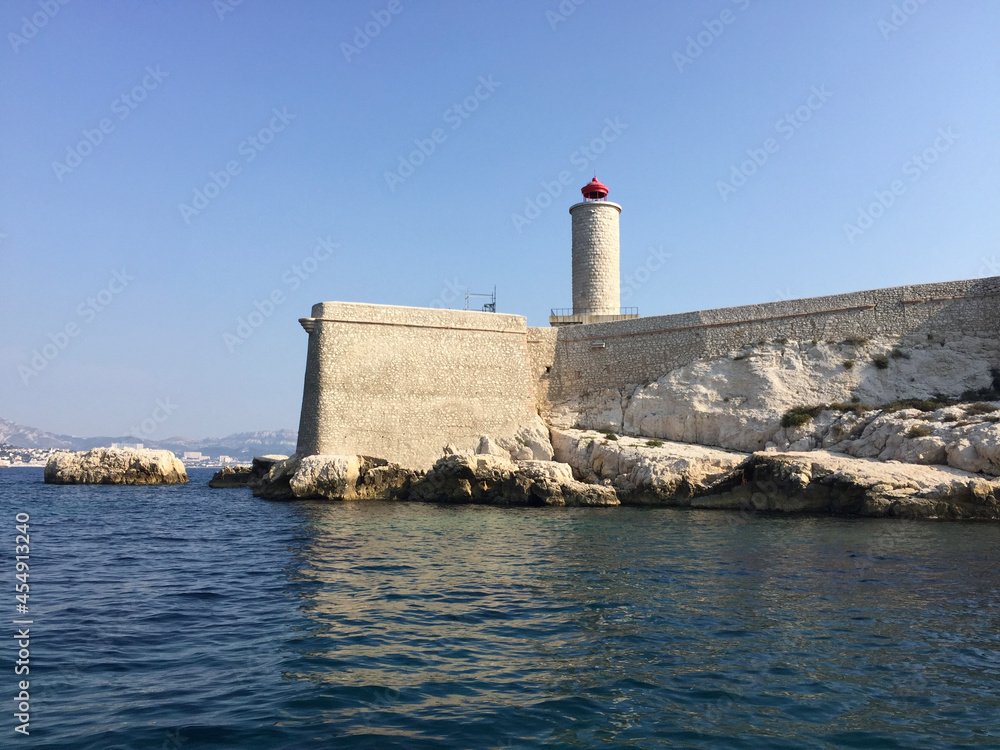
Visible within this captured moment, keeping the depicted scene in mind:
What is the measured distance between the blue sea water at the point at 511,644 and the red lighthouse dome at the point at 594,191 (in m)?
20.0

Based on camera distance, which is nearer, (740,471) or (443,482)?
(740,471)

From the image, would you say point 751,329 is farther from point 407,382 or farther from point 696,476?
point 407,382

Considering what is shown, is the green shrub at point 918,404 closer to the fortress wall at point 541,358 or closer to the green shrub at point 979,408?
the green shrub at point 979,408

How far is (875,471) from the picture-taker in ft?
55.3

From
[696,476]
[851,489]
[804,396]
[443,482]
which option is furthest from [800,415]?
[443,482]

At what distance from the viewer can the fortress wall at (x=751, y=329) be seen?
68.8 ft

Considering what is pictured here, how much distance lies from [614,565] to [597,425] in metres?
15.2

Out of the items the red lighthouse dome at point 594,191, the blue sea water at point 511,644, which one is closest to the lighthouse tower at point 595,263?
the red lighthouse dome at point 594,191

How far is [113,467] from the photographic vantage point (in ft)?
102

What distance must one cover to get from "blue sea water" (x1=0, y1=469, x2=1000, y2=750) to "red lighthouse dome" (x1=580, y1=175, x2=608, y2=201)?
2004cm

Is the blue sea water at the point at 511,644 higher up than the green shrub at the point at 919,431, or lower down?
lower down

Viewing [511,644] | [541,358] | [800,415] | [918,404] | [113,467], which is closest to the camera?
[511,644]

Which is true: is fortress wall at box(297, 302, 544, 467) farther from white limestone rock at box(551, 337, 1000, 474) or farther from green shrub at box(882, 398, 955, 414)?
green shrub at box(882, 398, 955, 414)

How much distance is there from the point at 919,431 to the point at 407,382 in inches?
608
